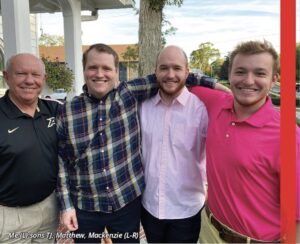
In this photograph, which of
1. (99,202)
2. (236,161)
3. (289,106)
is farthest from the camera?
(99,202)

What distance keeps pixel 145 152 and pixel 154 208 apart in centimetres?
38

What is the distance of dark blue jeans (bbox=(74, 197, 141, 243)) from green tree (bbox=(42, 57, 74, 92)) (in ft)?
23.2

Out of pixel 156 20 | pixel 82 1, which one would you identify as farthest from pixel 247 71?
pixel 82 1

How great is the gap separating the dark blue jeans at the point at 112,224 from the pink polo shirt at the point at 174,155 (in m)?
0.13

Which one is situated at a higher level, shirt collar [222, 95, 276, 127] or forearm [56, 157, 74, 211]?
shirt collar [222, 95, 276, 127]

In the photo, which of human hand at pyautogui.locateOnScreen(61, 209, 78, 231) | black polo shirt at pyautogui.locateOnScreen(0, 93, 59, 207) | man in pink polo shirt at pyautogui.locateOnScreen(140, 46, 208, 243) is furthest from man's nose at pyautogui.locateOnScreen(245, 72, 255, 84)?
human hand at pyautogui.locateOnScreen(61, 209, 78, 231)

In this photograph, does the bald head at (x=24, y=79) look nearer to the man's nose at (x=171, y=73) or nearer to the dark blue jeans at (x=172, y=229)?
the man's nose at (x=171, y=73)

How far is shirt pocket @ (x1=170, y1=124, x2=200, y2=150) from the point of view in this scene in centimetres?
223

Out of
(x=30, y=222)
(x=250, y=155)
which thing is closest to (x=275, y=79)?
(x=250, y=155)

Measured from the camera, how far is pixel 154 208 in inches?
90.0

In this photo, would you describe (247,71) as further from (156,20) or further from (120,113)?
(156,20)

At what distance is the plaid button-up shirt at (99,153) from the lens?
219 cm

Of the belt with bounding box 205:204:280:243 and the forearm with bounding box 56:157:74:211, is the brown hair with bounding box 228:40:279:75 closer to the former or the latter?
the belt with bounding box 205:204:280:243

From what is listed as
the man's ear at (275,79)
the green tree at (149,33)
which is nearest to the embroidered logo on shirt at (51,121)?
the man's ear at (275,79)
